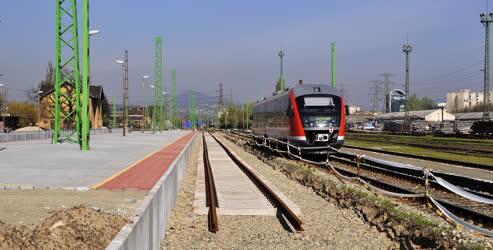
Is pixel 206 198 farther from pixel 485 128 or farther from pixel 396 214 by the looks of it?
pixel 485 128

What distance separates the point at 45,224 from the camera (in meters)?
8.59

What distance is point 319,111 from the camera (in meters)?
26.6

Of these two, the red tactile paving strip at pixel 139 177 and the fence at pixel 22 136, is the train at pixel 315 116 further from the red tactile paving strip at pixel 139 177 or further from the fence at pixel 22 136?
the fence at pixel 22 136

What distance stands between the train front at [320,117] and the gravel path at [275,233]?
12.5 metres

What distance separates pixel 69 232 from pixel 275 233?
12.5 feet

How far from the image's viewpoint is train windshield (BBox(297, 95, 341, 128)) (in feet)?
86.9

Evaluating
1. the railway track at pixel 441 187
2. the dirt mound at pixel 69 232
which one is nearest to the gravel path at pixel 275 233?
the dirt mound at pixel 69 232

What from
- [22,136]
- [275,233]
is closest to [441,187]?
[275,233]

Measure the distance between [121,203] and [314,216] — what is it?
4004 millimetres

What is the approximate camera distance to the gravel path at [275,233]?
31.1 ft

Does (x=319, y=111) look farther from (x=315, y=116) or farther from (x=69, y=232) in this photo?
(x=69, y=232)

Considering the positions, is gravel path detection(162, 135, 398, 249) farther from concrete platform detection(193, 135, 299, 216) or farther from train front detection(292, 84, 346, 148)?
train front detection(292, 84, 346, 148)

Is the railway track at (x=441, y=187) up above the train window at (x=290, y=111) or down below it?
below

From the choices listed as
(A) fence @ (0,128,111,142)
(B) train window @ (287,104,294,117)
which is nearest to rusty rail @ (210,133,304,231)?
(B) train window @ (287,104,294,117)
